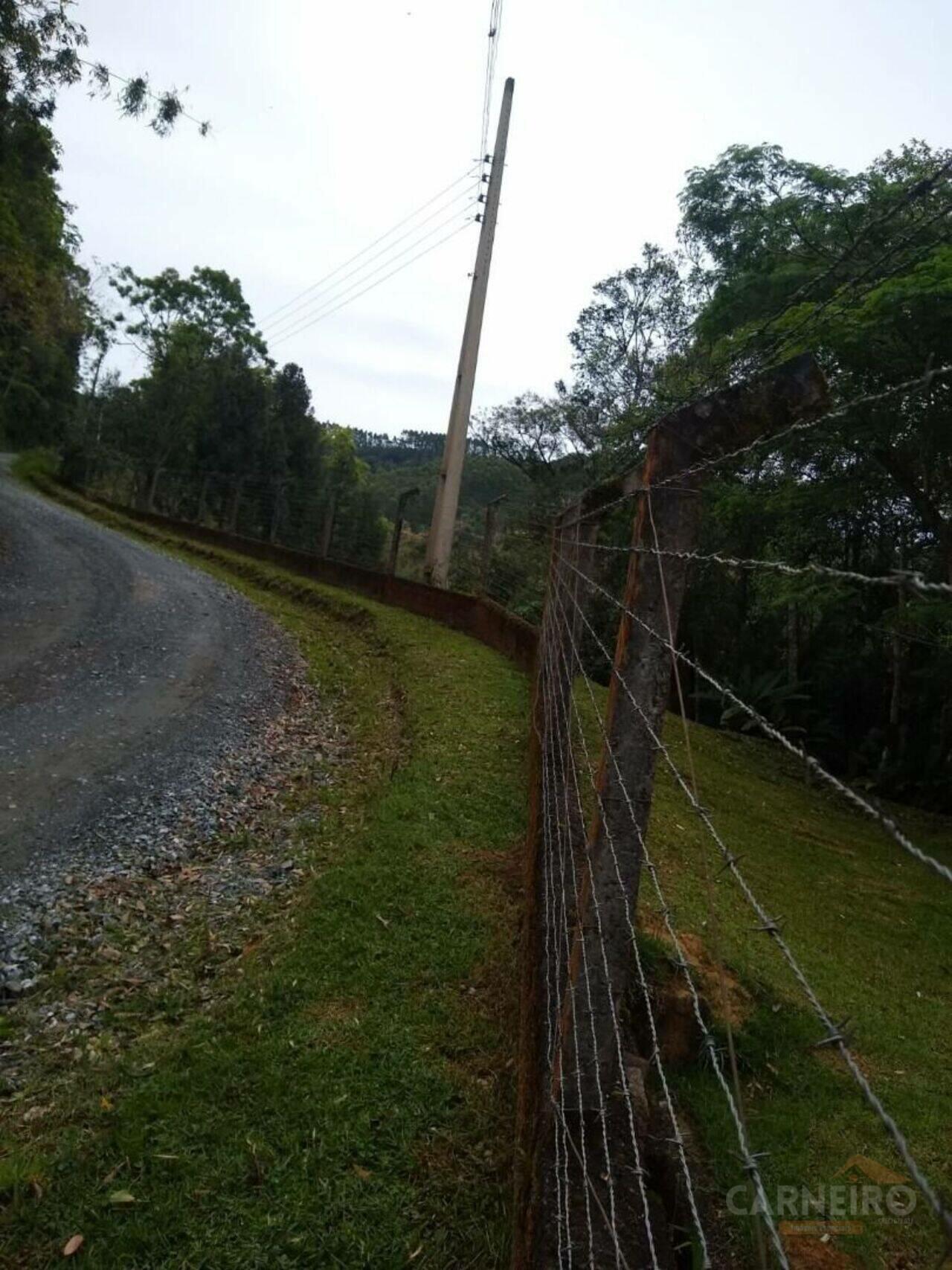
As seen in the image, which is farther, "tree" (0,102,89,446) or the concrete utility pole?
the concrete utility pole

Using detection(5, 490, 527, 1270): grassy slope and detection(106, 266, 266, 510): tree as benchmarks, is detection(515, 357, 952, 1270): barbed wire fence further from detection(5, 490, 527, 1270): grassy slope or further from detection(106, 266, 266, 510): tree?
detection(106, 266, 266, 510): tree

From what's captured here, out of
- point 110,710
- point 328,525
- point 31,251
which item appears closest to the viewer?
point 110,710

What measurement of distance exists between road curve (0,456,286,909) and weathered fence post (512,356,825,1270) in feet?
10.0

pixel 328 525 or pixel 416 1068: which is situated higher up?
pixel 328 525

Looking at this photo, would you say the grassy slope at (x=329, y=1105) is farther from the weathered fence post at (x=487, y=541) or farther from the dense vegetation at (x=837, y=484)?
the weathered fence post at (x=487, y=541)

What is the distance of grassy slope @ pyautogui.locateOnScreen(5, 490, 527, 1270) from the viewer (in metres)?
2.25

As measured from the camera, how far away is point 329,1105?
2676mm

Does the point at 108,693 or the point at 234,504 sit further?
the point at 234,504

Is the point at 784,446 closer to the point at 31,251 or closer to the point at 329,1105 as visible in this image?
the point at 329,1105

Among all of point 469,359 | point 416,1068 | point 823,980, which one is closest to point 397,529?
point 469,359

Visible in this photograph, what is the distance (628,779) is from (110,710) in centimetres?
608

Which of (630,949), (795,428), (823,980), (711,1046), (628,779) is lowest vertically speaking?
(823,980)

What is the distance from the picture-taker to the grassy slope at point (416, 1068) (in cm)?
230

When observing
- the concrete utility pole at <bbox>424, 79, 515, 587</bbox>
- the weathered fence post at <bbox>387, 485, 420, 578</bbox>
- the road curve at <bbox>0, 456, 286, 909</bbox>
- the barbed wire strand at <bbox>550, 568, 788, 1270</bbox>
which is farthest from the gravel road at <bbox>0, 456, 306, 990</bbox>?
the concrete utility pole at <bbox>424, 79, 515, 587</bbox>
